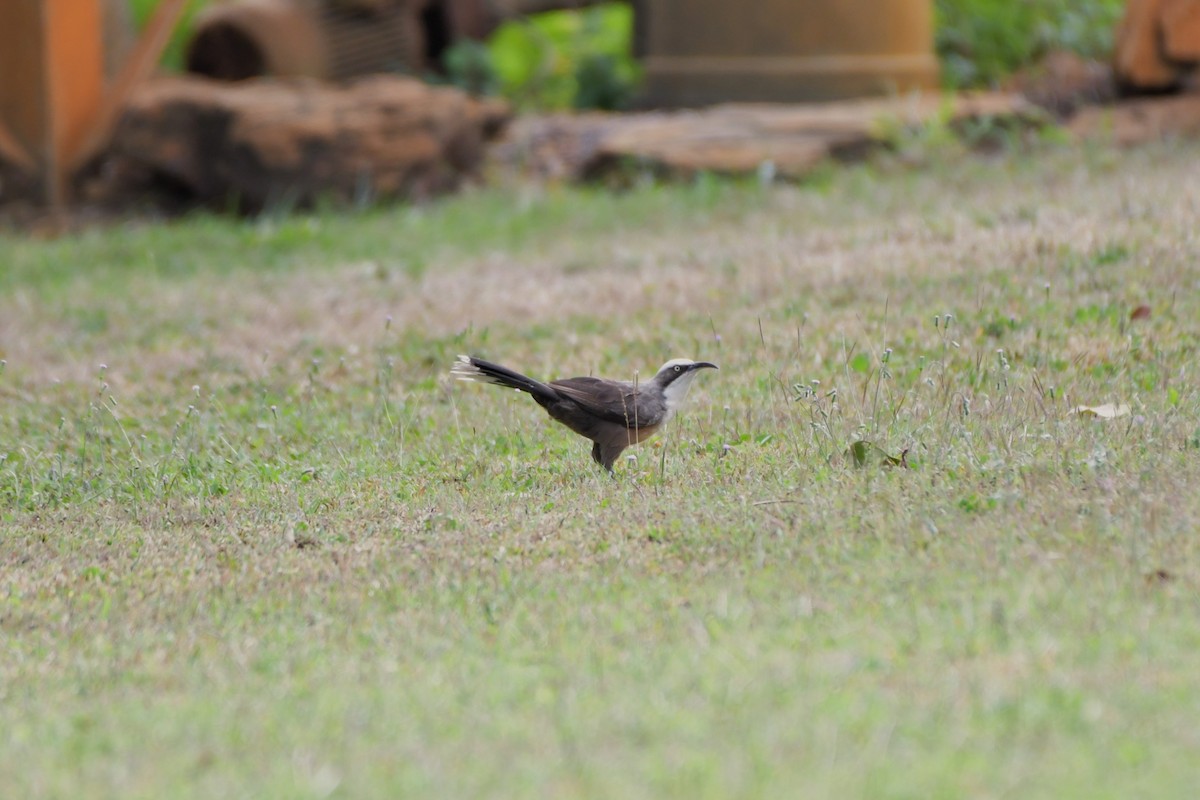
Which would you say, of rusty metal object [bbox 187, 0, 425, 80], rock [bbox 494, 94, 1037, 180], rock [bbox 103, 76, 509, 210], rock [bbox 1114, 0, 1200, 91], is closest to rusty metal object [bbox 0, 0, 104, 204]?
rock [bbox 103, 76, 509, 210]

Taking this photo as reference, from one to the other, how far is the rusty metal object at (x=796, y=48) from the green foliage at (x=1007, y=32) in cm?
154

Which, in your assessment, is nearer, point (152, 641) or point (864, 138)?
point (152, 641)

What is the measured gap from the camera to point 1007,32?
15125 millimetres

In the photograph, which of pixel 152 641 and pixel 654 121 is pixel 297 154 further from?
pixel 152 641

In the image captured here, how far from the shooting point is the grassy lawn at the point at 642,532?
3156 millimetres

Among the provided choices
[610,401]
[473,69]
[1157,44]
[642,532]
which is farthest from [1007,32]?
[642,532]

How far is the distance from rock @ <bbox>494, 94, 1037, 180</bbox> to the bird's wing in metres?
6.64

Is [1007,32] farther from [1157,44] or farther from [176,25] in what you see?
[176,25]

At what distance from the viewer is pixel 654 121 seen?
12906 mm

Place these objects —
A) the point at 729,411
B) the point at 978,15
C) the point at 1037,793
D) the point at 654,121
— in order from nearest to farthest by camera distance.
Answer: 1. the point at 1037,793
2. the point at 729,411
3. the point at 654,121
4. the point at 978,15

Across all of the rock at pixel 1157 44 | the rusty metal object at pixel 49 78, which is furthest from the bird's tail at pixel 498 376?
the rusty metal object at pixel 49 78

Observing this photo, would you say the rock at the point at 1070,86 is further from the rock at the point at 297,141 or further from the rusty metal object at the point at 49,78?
the rusty metal object at the point at 49,78

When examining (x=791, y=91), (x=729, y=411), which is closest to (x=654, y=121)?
(x=791, y=91)

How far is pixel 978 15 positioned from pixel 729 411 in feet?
34.5
